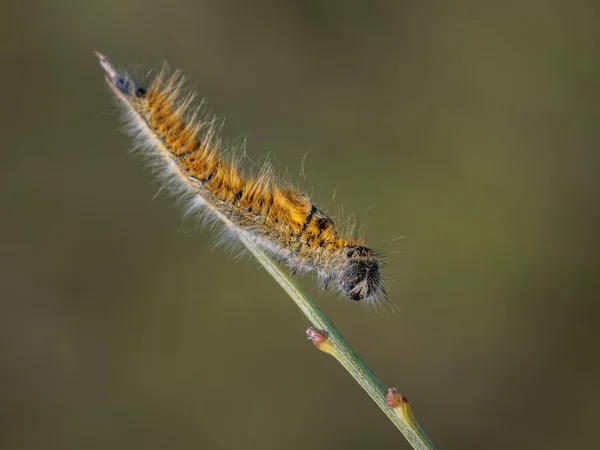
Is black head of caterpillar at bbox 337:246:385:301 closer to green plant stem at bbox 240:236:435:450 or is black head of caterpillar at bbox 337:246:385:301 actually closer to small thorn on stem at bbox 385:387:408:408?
green plant stem at bbox 240:236:435:450

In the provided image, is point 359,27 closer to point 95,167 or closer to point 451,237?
point 451,237

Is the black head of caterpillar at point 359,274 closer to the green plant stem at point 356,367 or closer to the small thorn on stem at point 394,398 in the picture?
the green plant stem at point 356,367

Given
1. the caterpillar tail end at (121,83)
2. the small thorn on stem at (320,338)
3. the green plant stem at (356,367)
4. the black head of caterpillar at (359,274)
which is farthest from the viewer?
the caterpillar tail end at (121,83)

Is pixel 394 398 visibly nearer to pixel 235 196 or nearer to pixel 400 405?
pixel 400 405

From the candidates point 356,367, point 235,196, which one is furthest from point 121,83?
point 356,367

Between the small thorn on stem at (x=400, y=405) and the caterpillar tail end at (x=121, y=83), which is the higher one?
the caterpillar tail end at (x=121, y=83)

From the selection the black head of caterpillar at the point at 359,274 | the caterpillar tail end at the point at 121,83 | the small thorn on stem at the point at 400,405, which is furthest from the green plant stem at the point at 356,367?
the caterpillar tail end at the point at 121,83
